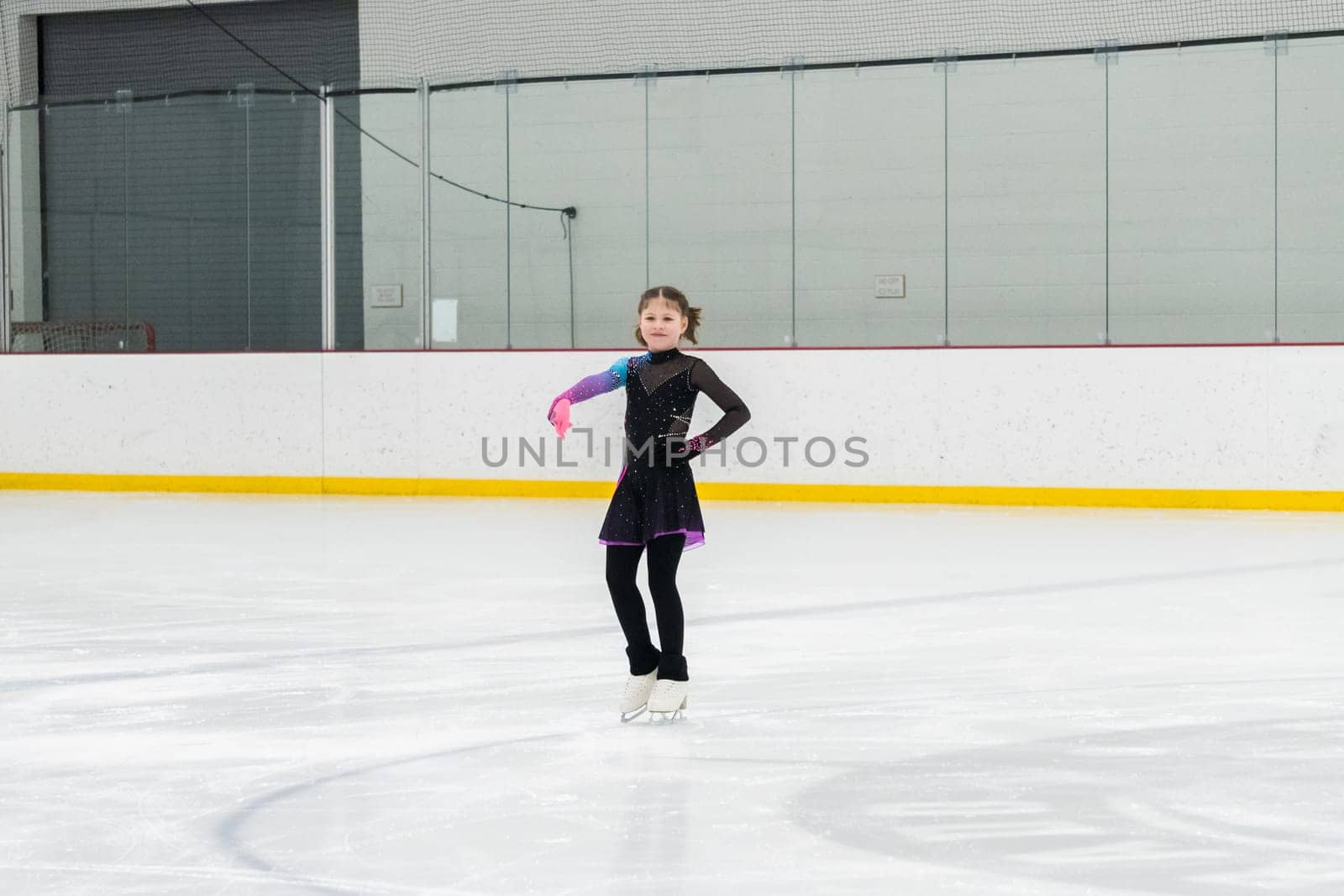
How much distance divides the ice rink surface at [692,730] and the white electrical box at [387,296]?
4.25 m

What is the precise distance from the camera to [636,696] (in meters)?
3.62

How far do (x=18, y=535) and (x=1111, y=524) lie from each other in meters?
5.21

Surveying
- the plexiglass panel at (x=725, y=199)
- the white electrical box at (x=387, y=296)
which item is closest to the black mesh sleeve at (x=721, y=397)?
the plexiglass panel at (x=725, y=199)

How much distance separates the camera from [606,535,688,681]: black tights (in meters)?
3.57

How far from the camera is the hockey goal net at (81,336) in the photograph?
11461 mm

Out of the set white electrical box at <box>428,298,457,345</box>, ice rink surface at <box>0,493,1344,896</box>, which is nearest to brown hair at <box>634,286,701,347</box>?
ice rink surface at <box>0,493,1344,896</box>

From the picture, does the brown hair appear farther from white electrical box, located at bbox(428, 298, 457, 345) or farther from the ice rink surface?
white electrical box, located at bbox(428, 298, 457, 345)

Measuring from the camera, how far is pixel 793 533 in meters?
8.06

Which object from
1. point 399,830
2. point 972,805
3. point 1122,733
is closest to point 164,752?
point 399,830

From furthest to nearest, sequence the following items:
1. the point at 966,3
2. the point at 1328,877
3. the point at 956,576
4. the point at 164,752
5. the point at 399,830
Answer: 1. the point at 966,3
2. the point at 956,576
3. the point at 164,752
4. the point at 399,830
5. the point at 1328,877

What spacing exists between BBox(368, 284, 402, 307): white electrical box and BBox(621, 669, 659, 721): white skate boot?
7.61m

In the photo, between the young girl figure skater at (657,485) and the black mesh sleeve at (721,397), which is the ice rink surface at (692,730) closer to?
the young girl figure skater at (657,485)

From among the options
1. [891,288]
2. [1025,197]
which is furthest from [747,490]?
[1025,197]

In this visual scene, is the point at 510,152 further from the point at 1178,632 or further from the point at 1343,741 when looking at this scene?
the point at 1343,741
